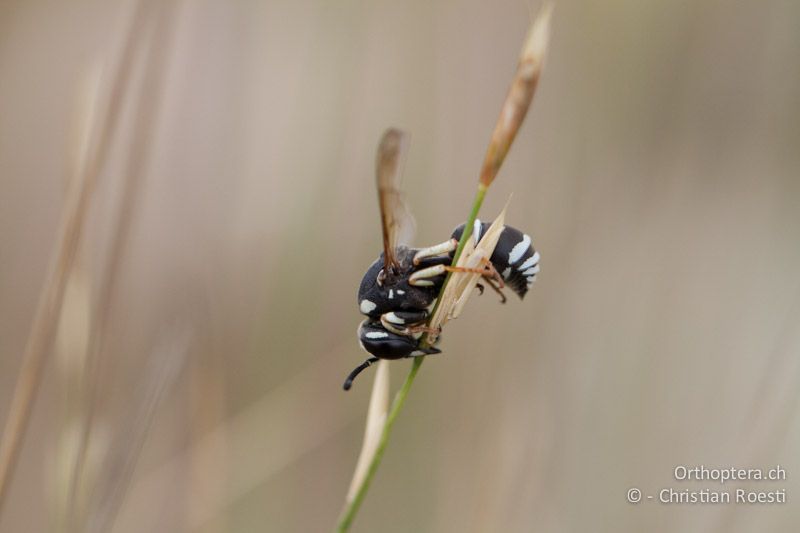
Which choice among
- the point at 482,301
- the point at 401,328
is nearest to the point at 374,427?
the point at 401,328

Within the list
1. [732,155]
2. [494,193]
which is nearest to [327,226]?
[494,193]

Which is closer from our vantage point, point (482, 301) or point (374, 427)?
point (374, 427)

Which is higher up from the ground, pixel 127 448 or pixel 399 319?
pixel 399 319

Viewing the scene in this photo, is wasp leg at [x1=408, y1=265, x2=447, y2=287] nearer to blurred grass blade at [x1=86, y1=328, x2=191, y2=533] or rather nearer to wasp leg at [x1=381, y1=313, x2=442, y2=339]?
wasp leg at [x1=381, y1=313, x2=442, y2=339]

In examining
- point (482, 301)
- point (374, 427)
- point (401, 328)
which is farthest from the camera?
point (482, 301)

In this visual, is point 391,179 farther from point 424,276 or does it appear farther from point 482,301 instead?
point 482,301

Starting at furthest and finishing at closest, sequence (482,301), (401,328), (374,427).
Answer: (482,301)
(401,328)
(374,427)

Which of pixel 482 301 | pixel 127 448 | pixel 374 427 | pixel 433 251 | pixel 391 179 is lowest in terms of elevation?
pixel 482 301
